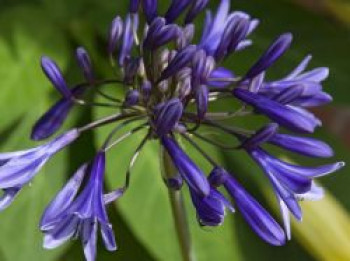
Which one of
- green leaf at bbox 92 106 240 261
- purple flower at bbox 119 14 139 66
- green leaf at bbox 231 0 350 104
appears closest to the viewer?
purple flower at bbox 119 14 139 66

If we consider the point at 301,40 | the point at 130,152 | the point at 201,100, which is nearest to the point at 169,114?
the point at 201,100

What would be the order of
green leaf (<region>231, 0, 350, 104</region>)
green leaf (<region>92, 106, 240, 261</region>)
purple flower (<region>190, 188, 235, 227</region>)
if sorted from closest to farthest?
1. purple flower (<region>190, 188, 235, 227</region>)
2. green leaf (<region>92, 106, 240, 261</region>)
3. green leaf (<region>231, 0, 350, 104</region>)

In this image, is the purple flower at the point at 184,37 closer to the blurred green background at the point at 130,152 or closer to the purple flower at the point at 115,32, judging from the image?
the purple flower at the point at 115,32

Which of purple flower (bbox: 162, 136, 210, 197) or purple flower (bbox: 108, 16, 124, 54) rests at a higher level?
purple flower (bbox: 108, 16, 124, 54)

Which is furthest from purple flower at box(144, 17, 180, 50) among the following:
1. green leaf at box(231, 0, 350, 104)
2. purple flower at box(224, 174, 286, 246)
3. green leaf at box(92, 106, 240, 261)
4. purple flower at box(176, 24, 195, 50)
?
green leaf at box(231, 0, 350, 104)

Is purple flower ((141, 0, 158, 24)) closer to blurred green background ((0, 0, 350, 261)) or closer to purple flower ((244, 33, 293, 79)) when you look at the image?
purple flower ((244, 33, 293, 79))

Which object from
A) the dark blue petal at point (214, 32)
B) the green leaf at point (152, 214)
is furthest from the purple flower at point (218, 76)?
the green leaf at point (152, 214)

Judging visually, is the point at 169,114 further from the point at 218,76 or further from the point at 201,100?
the point at 218,76

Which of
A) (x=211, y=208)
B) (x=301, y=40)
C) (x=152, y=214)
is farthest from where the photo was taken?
(x=301, y=40)
